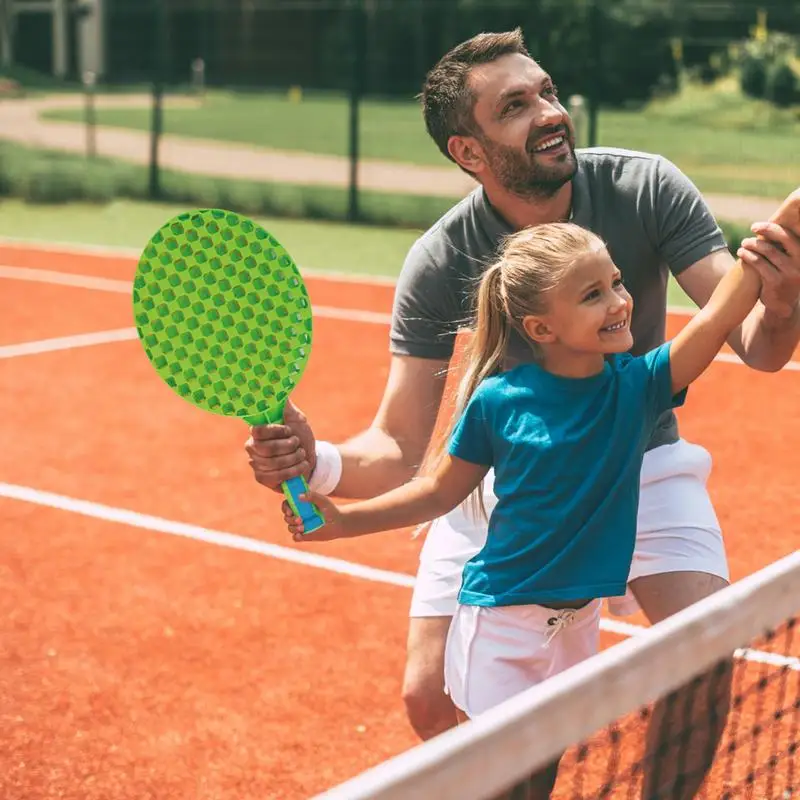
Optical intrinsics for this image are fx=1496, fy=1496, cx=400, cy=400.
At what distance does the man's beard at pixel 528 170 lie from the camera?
3.57 meters

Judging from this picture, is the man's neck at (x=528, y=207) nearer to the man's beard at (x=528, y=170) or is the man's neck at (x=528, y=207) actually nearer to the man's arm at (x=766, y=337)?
the man's beard at (x=528, y=170)

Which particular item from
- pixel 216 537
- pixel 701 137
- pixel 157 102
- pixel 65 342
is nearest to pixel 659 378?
pixel 216 537

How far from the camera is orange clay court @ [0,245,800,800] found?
4.50m

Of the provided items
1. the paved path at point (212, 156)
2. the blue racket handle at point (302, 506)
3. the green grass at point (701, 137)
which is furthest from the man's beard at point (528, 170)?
the paved path at point (212, 156)

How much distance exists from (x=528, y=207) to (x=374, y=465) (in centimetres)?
75

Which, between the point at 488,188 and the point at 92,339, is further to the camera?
the point at 92,339

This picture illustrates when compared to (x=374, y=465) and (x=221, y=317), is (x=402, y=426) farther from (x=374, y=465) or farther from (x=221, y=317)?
(x=221, y=317)

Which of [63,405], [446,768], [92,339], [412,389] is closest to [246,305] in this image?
[412,389]

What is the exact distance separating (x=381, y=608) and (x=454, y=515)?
72.6 inches

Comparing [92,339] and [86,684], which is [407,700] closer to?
[86,684]

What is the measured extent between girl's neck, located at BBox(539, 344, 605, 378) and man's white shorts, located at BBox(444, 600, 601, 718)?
1.70 ft

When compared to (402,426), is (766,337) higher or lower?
higher

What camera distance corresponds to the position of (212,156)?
846 inches

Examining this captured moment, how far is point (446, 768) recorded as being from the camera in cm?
187
